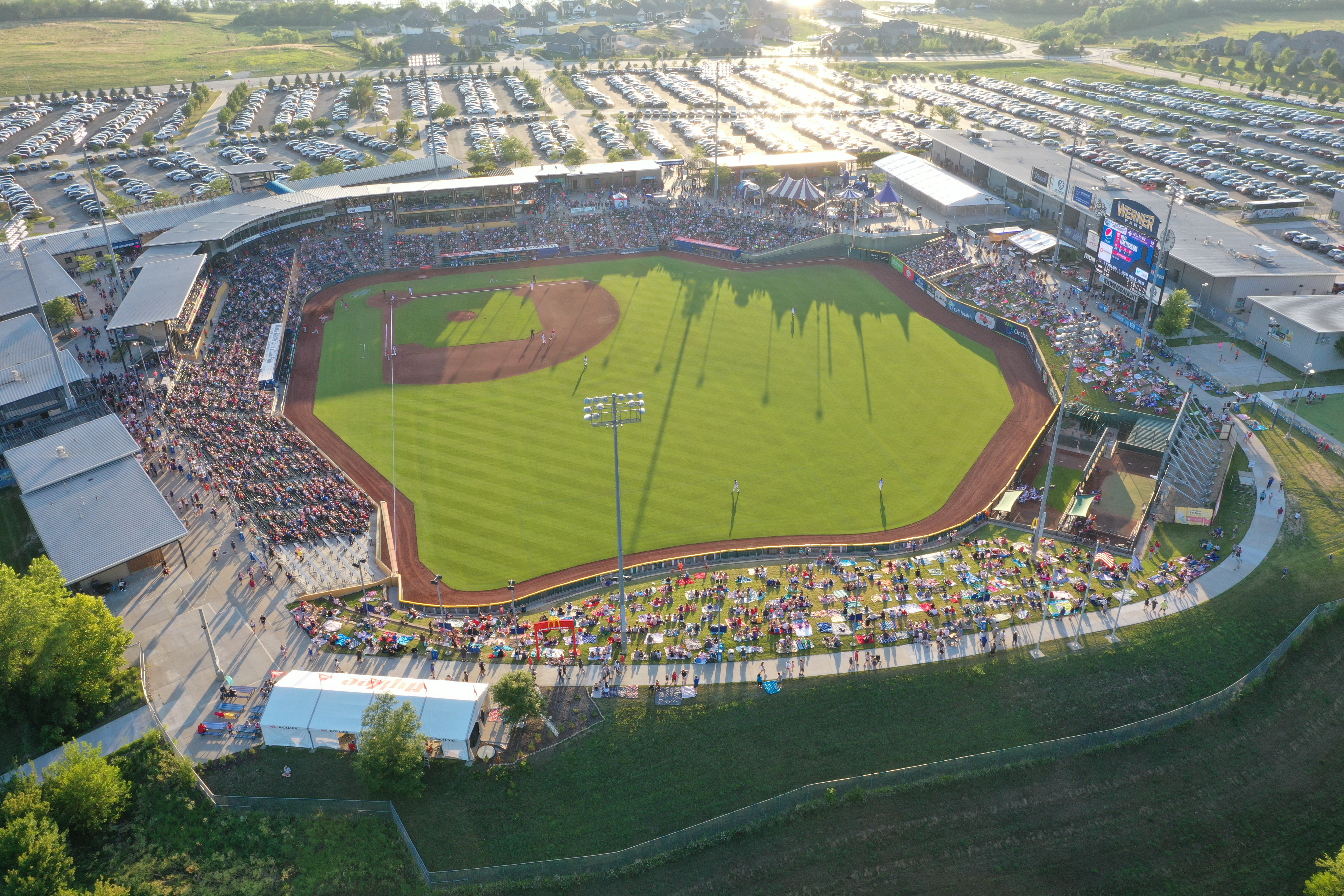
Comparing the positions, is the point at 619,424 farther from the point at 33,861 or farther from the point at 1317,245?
the point at 1317,245

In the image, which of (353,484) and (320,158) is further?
(320,158)

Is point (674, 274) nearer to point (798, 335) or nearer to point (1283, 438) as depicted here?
point (798, 335)

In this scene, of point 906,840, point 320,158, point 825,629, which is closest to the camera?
point 906,840

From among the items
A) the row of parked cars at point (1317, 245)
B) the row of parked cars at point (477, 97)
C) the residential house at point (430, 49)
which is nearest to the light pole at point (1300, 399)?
the row of parked cars at point (1317, 245)

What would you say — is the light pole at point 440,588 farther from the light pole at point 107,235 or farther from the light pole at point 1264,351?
the light pole at point 1264,351

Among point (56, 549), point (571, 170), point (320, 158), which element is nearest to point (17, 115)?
point (320, 158)

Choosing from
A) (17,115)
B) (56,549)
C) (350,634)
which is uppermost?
(17,115)
